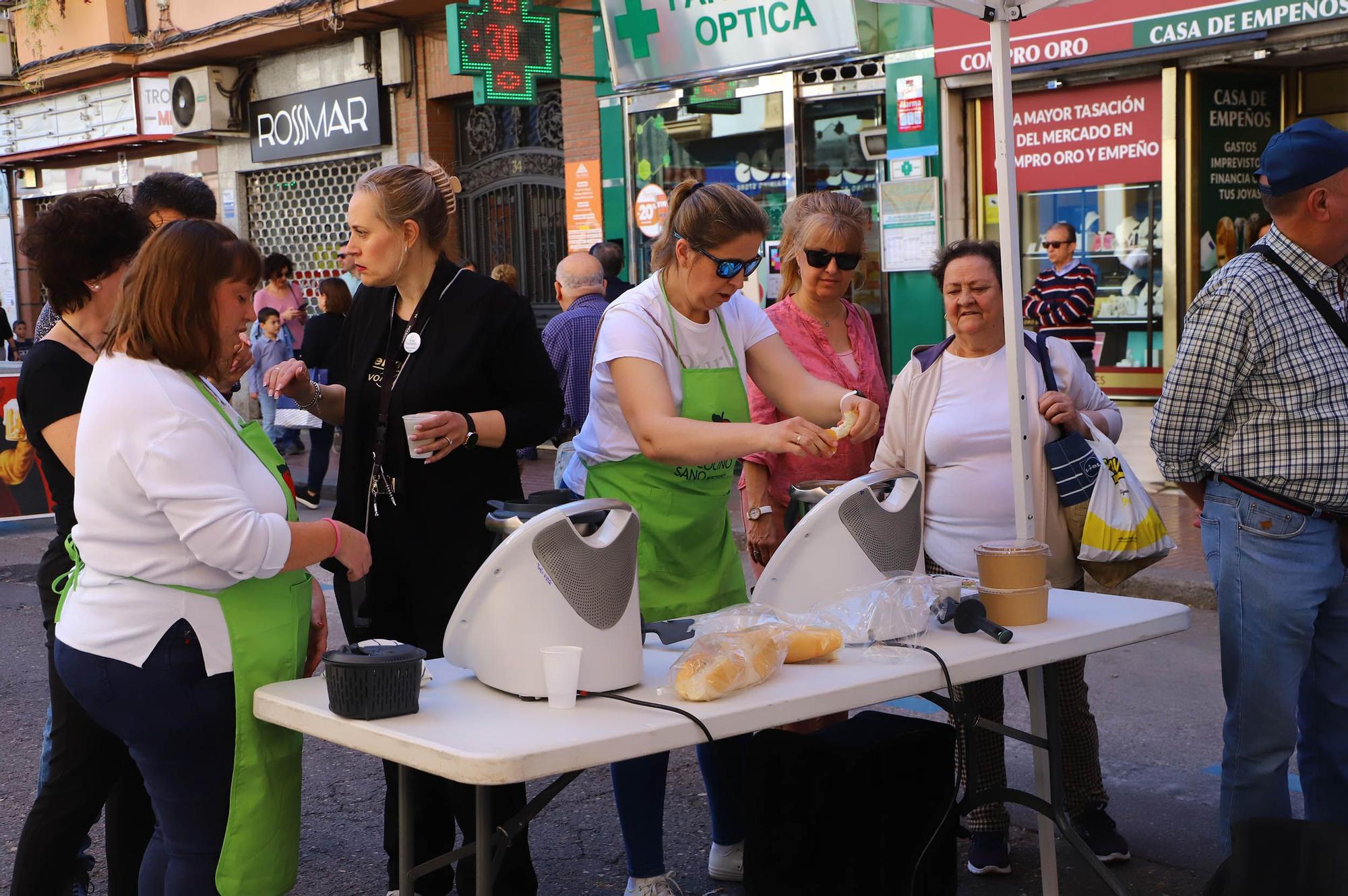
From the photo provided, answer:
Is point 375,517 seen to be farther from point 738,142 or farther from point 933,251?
point 738,142

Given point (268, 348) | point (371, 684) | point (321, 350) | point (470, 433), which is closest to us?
point (371, 684)

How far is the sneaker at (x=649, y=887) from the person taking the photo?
3.64 m

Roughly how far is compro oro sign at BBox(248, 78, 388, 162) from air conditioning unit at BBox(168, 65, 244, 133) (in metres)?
0.31

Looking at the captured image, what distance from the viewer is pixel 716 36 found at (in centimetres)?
1163

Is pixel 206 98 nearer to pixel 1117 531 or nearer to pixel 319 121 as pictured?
pixel 319 121

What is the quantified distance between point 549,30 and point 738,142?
6.49 feet

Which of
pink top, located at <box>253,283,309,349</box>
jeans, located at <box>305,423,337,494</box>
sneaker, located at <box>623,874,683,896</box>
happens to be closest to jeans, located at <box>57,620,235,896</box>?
sneaker, located at <box>623,874,683,896</box>

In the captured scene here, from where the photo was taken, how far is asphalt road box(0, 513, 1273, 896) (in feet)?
13.4

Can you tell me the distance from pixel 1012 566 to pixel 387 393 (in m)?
1.54

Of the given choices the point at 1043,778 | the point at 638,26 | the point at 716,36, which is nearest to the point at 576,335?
the point at 1043,778

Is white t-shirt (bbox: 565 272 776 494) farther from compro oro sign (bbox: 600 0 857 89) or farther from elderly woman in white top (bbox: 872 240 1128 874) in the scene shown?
compro oro sign (bbox: 600 0 857 89)

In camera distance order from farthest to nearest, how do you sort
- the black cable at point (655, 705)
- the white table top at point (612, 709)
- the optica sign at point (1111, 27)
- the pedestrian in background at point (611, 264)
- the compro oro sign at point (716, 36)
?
the compro oro sign at point (716, 36) → the pedestrian in background at point (611, 264) → the optica sign at point (1111, 27) → the black cable at point (655, 705) → the white table top at point (612, 709)

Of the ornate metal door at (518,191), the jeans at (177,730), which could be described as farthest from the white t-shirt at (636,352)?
the ornate metal door at (518,191)

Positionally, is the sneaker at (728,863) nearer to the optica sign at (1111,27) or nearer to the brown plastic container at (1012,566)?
the brown plastic container at (1012,566)
